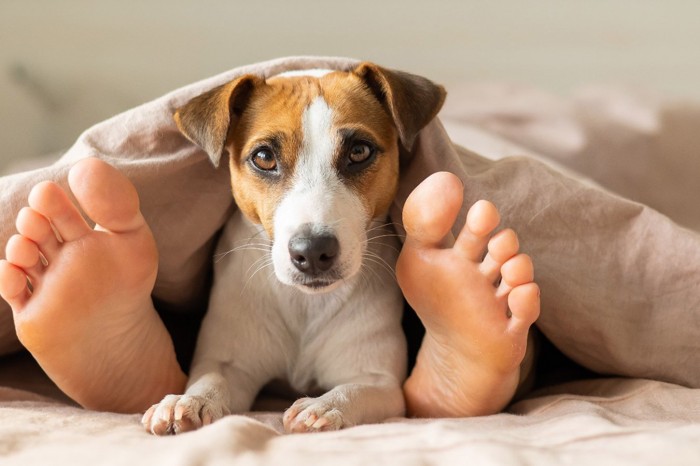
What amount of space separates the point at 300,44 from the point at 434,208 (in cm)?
217

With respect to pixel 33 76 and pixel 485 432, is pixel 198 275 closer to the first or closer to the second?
pixel 485 432

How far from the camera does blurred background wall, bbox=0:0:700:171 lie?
3.16 m

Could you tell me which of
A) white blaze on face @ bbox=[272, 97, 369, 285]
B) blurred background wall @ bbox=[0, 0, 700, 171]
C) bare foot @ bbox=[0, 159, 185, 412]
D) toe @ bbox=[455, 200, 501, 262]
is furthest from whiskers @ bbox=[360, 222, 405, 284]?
blurred background wall @ bbox=[0, 0, 700, 171]

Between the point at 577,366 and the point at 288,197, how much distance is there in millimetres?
923

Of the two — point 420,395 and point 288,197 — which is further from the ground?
point 288,197

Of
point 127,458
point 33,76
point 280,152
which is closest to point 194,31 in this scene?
point 33,76

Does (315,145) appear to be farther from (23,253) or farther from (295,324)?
(23,253)

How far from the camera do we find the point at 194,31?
328 cm

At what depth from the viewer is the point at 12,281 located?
4.37 feet

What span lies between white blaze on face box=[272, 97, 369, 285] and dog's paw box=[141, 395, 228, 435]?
28cm

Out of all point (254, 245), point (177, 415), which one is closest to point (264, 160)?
point (254, 245)

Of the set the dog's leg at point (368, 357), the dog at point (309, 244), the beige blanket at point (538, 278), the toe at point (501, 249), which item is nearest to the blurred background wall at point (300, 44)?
the beige blanket at point (538, 278)

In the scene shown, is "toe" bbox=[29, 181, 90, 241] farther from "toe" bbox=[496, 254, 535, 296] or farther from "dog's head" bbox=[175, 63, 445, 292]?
"toe" bbox=[496, 254, 535, 296]

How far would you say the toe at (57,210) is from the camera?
1.34 meters
